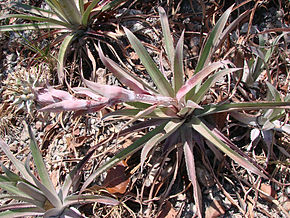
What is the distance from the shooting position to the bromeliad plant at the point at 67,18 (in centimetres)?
180

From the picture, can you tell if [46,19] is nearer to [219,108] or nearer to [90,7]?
[90,7]

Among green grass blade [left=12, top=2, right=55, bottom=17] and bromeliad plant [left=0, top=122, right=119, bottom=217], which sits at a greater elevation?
green grass blade [left=12, top=2, right=55, bottom=17]

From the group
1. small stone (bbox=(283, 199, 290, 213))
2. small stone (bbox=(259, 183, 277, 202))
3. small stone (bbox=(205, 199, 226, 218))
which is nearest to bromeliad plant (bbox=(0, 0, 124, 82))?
small stone (bbox=(205, 199, 226, 218))

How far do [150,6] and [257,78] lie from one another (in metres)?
0.92

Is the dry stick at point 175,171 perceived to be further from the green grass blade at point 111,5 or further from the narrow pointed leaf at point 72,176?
the green grass blade at point 111,5

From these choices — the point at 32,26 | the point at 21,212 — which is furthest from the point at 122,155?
the point at 32,26

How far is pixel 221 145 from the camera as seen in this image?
1238 millimetres

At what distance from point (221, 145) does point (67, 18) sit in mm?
1332

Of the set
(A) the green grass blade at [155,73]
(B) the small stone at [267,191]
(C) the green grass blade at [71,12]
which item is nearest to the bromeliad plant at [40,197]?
(A) the green grass blade at [155,73]

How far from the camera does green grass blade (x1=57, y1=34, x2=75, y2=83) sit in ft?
5.87

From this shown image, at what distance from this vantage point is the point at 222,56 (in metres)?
1.72

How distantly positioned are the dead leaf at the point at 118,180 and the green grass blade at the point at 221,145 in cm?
51

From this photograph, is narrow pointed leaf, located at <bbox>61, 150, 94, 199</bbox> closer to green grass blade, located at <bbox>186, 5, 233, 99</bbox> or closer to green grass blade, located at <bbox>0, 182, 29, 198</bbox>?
green grass blade, located at <bbox>0, 182, 29, 198</bbox>

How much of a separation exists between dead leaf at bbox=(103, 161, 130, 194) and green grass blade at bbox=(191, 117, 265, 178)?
0.51 metres
